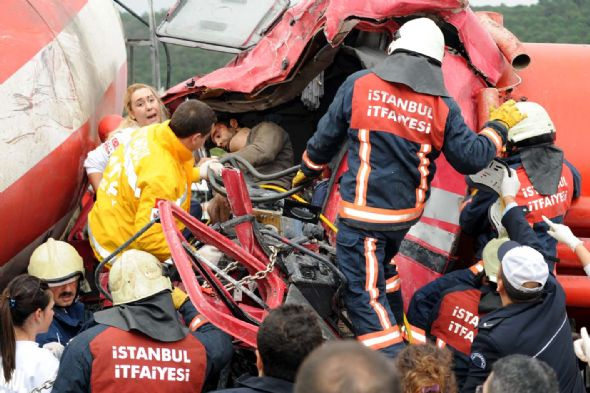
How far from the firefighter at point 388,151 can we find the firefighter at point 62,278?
1373 millimetres

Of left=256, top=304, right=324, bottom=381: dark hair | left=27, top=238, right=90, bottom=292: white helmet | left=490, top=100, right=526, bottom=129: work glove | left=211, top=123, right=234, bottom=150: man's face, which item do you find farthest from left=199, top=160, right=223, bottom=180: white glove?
left=256, top=304, right=324, bottom=381: dark hair

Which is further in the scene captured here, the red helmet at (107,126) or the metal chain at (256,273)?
the red helmet at (107,126)

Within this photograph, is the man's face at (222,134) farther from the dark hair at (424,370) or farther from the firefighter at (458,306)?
the dark hair at (424,370)

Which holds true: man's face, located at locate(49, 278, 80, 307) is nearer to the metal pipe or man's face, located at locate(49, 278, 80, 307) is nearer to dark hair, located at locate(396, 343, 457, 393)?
dark hair, located at locate(396, 343, 457, 393)

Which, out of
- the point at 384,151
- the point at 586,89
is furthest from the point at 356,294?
the point at 586,89

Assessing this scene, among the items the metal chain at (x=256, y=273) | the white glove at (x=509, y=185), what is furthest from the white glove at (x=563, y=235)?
the metal chain at (x=256, y=273)

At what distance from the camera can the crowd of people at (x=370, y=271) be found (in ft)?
12.7

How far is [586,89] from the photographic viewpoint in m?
6.29

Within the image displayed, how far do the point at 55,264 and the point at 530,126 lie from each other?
98.4 inches

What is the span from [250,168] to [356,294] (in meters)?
1.15

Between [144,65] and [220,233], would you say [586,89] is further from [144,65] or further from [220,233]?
[144,65]

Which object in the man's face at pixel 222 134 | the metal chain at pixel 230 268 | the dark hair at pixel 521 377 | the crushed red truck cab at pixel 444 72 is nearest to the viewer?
the dark hair at pixel 521 377

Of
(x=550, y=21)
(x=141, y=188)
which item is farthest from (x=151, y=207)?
(x=550, y=21)

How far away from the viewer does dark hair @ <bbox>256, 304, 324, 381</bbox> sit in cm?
306
